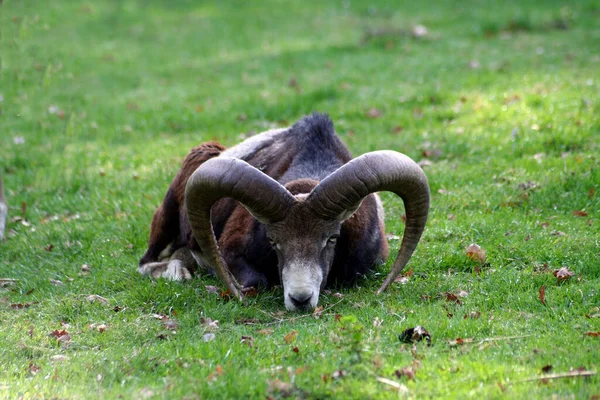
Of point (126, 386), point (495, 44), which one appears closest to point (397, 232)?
point (126, 386)

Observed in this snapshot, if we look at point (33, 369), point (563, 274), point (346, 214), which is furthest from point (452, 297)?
point (33, 369)

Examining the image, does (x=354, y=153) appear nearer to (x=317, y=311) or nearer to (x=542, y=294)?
(x=317, y=311)

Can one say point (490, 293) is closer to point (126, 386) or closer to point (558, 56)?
point (126, 386)

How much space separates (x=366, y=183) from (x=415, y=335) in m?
1.51

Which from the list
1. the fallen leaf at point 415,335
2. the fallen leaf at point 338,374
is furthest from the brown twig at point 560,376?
the fallen leaf at point 338,374

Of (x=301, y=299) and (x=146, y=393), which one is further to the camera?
(x=301, y=299)

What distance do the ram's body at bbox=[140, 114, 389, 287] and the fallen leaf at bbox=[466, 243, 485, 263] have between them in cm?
85

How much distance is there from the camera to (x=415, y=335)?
252 inches

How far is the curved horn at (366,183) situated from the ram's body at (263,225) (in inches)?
16.3

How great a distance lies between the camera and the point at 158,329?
284 inches

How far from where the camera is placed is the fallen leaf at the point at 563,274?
7656 millimetres

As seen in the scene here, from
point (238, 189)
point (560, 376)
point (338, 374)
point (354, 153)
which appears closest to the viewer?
point (560, 376)

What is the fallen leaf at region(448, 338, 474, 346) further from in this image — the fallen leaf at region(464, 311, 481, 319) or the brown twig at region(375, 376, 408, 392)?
the brown twig at region(375, 376, 408, 392)

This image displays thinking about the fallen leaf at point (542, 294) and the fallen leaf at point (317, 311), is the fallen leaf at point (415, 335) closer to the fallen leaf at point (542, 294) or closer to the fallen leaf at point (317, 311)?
the fallen leaf at point (317, 311)
